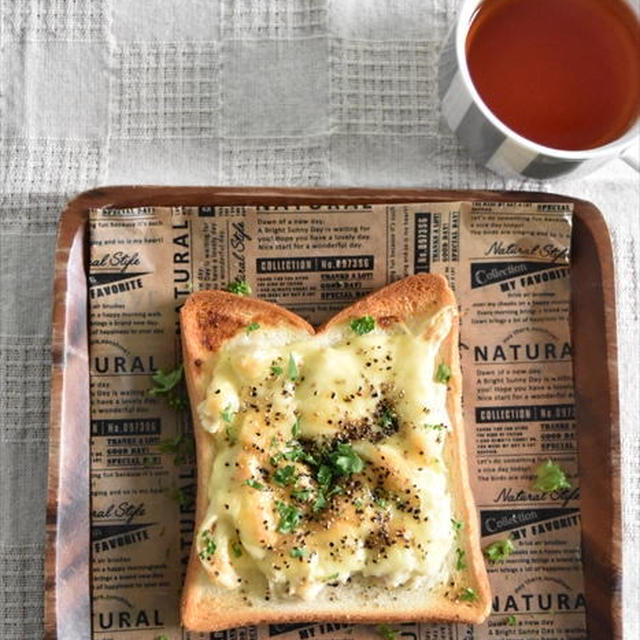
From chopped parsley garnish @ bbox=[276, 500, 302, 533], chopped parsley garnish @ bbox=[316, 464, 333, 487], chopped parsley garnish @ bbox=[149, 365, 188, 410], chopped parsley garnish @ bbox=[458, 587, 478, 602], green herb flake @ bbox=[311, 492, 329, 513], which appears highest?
chopped parsley garnish @ bbox=[149, 365, 188, 410]

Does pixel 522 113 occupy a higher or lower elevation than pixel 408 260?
higher

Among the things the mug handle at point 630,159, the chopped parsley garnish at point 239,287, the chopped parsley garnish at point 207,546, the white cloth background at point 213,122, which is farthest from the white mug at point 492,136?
the chopped parsley garnish at point 207,546

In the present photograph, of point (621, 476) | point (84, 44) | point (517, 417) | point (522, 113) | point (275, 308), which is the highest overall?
point (84, 44)

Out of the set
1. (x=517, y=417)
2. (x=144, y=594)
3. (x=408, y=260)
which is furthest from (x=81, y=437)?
(x=517, y=417)

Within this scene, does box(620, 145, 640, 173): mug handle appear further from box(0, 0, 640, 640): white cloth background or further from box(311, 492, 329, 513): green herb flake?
box(311, 492, 329, 513): green herb flake

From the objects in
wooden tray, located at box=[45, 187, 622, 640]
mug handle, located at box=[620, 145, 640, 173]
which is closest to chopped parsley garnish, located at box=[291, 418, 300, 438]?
wooden tray, located at box=[45, 187, 622, 640]

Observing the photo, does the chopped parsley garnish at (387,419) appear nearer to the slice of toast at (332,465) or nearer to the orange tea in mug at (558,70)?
the slice of toast at (332,465)

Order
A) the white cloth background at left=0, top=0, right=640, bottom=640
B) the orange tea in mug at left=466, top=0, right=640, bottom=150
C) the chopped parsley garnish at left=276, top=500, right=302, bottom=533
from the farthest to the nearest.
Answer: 1. the white cloth background at left=0, top=0, right=640, bottom=640
2. the orange tea in mug at left=466, top=0, right=640, bottom=150
3. the chopped parsley garnish at left=276, top=500, right=302, bottom=533

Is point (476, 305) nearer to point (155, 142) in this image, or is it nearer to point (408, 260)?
point (408, 260)
